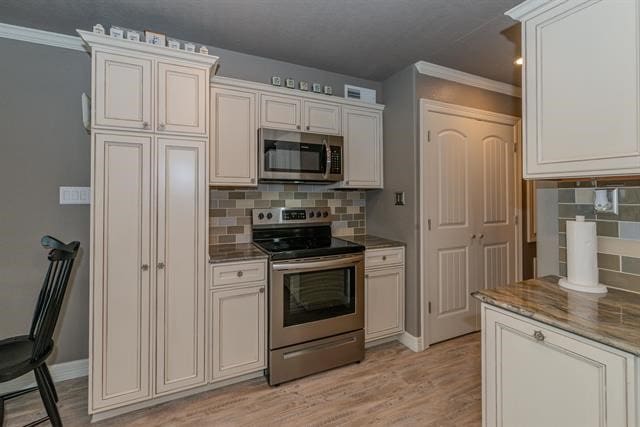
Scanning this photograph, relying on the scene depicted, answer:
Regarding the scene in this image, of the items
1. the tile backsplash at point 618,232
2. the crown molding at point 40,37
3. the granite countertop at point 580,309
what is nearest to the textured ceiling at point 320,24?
the crown molding at point 40,37

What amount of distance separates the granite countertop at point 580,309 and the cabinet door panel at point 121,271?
6.22ft

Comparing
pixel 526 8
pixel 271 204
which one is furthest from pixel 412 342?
pixel 526 8

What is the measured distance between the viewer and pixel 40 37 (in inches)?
81.4

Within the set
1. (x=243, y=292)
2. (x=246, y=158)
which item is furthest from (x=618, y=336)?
(x=246, y=158)

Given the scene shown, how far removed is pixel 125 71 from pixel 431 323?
9.70 ft

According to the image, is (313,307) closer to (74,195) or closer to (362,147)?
(362,147)

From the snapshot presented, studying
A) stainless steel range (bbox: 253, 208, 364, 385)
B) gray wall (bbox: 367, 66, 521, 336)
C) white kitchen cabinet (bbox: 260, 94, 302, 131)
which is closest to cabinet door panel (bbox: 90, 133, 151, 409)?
stainless steel range (bbox: 253, 208, 364, 385)

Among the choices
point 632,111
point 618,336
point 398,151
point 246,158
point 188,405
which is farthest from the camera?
point 398,151

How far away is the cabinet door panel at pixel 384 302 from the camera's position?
2561 millimetres

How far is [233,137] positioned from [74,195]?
1206 millimetres

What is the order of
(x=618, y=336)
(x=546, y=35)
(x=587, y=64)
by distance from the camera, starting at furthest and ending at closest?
(x=546, y=35) < (x=587, y=64) < (x=618, y=336)

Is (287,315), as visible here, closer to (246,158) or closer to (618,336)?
(246,158)

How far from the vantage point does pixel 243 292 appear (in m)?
2.09

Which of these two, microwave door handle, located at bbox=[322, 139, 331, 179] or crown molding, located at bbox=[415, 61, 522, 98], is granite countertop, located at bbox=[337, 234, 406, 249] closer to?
microwave door handle, located at bbox=[322, 139, 331, 179]
